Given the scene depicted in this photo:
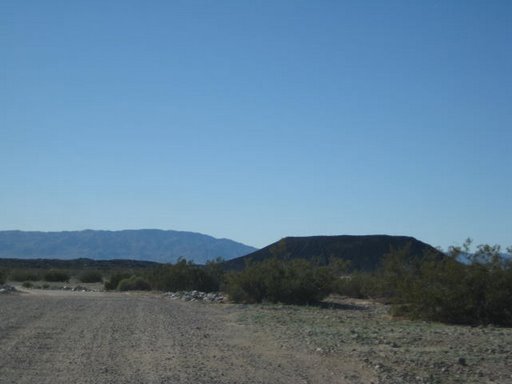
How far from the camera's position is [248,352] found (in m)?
18.2

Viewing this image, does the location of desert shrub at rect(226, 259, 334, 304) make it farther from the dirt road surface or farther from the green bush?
the green bush

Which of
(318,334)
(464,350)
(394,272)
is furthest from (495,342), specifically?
(394,272)

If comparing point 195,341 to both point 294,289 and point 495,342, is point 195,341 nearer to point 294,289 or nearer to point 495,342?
point 495,342

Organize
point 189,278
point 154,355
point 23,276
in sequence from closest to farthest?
point 154,355 → point 189,278 → point 23,276

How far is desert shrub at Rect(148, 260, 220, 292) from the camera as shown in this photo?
61375mm

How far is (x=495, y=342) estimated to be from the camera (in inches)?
755

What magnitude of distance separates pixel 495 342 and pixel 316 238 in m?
93.1

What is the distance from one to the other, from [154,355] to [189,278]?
147 feet

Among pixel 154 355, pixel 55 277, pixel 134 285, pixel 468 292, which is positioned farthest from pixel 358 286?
pixel 55 277

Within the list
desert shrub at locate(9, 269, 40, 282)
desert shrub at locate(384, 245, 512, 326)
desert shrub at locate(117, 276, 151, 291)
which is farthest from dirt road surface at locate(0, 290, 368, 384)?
desert shrub at locate(9, 269, 40, 282)

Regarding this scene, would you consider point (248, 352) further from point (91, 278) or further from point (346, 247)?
point (346, 247)

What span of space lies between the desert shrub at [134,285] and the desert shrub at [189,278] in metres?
5.18

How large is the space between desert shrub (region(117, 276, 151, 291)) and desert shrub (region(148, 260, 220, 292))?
5.18 meters

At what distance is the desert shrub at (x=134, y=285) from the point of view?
69.4 m
